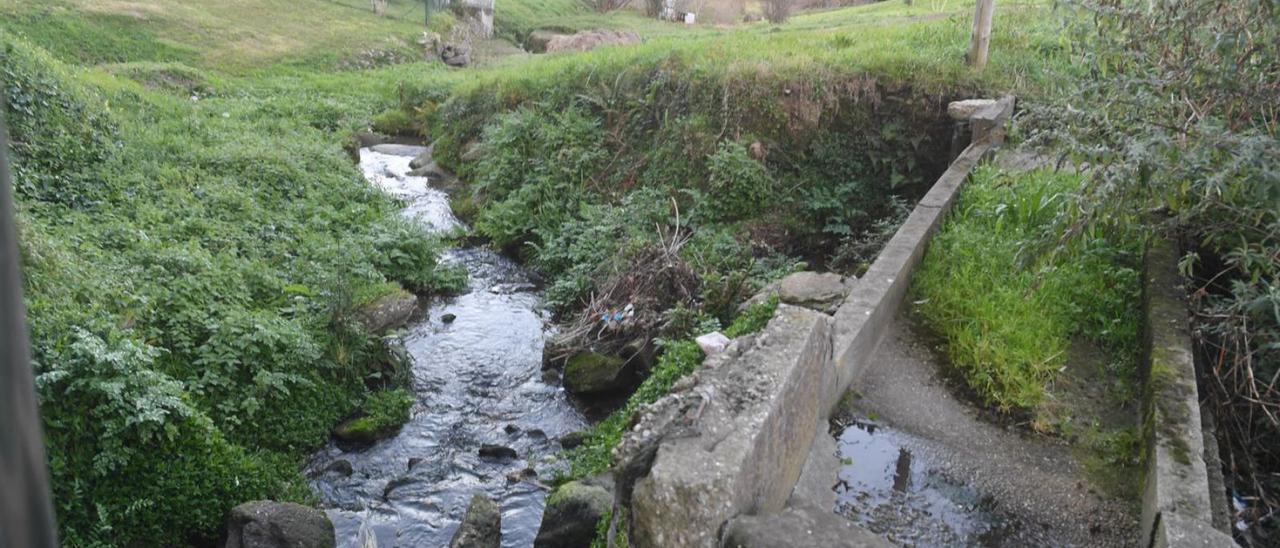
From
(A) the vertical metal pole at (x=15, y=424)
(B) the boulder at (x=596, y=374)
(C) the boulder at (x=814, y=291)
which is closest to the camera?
(A) the vertical metal pole at (x=15, y=424)

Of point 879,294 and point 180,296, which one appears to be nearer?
point 879,294

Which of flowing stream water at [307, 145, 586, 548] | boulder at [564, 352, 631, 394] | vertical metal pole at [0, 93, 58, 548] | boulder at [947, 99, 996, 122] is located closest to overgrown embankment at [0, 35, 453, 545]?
flowing stream water at [307, 145, 586, 548]

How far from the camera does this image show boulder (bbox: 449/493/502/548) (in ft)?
17.2

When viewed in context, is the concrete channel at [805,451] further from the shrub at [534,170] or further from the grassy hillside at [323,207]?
the shrub at [534,170]

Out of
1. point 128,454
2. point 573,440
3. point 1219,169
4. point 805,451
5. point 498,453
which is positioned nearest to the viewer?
point 805,451

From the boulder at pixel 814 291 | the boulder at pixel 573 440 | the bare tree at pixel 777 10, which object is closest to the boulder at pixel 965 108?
the boulder at pixel 814 291

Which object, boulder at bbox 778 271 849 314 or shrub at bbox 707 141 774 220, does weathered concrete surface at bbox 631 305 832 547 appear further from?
shrub at bbox 707 141 774 220

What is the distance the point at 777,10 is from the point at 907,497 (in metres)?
24.8

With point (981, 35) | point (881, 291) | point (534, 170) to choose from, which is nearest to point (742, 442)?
point (881, 291)

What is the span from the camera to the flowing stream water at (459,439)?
5812mm

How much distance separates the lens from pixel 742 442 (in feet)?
10.6

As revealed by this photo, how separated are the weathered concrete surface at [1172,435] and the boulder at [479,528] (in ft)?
11.7

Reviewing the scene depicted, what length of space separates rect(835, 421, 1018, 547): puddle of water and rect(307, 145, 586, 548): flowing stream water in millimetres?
2261

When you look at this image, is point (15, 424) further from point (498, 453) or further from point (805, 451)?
point (498, 453)
